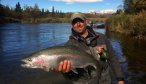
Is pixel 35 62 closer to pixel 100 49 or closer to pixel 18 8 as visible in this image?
pixel 100 49

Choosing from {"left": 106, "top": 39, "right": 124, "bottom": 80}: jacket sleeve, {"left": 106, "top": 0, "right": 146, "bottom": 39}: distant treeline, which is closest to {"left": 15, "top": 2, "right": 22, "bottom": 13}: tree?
{"left": 106, "top": 0, "right": 146, "bottom": 39}: distant treeline

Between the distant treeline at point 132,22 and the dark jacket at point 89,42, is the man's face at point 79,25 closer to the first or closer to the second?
the dark jacket at point 89,42

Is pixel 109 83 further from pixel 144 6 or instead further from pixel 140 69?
pixel 144 6

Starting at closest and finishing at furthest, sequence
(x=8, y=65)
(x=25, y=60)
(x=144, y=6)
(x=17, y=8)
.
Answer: (x=25, y=60) → (x=8, y=65) → (x=144, y=6) → (x=17, y=8)

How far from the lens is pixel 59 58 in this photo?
3934 millimetres

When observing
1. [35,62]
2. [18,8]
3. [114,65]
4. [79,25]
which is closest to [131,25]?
[114,65]

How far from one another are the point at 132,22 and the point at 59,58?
92.7 feet

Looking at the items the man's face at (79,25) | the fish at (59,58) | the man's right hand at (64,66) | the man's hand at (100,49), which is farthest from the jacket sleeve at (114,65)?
the man's right hand at (64,66)

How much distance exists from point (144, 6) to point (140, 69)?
2576 centimetres

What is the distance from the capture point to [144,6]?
39.1m

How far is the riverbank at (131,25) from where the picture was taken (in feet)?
90.9

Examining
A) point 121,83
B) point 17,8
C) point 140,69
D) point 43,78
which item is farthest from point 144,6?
point 17,8

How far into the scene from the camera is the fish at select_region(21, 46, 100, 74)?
3.87 meters

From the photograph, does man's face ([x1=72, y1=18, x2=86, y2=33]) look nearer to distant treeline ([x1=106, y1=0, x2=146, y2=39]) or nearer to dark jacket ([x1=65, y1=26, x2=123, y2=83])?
dark jacket ([x1=65, y1=26, x2=123, y2=83])
